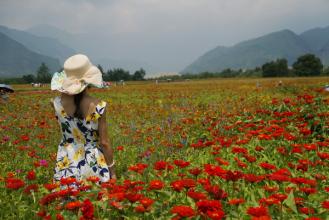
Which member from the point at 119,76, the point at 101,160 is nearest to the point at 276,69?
the point at 119,76

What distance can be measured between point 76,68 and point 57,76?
1.04 feet

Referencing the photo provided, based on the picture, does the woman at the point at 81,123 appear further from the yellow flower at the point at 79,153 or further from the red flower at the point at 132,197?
the red flower at the point at 132,197

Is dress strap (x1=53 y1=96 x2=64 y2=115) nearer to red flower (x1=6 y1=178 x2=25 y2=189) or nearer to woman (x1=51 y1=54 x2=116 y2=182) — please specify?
woman (x1=51 y1=54 x2=116 y2=182)

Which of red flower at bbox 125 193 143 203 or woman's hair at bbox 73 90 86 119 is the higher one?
woman's hair at bbox 73 90 86 119

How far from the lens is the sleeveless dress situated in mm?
3750

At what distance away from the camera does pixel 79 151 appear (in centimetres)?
386

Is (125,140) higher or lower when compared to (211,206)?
lower

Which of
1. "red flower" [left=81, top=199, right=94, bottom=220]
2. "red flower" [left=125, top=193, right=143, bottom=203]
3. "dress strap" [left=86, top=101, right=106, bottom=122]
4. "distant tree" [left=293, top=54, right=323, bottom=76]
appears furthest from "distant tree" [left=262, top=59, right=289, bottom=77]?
"red flower" [left=81, top=199, right=94, bottom=220]

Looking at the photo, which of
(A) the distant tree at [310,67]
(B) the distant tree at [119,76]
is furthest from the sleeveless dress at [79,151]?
(B) the distant tree at [119,76]

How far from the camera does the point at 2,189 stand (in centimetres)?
487

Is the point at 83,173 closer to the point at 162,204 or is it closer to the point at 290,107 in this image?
the point at 162,204

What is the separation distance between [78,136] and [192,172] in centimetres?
140

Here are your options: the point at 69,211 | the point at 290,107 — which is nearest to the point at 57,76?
the point at 69,211

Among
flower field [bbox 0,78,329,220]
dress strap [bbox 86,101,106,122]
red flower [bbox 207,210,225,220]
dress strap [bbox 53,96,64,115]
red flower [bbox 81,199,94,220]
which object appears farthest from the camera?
dress strap [bbox 53,96,64,115]
